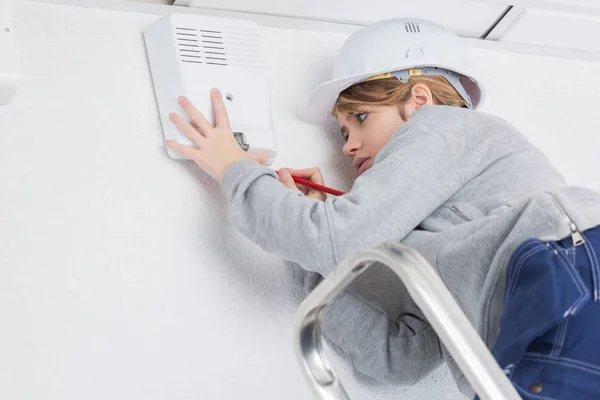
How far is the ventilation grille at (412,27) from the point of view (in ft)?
5.01

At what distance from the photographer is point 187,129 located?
141cm

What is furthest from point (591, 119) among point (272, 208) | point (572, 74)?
point (272, 208)

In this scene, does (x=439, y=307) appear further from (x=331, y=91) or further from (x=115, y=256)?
(x=331, y=91)

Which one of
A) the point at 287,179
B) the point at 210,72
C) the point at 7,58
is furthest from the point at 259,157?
the point at 7,58

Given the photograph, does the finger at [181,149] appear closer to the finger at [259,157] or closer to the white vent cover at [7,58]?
the finger at [259,157]

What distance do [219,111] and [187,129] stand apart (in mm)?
64

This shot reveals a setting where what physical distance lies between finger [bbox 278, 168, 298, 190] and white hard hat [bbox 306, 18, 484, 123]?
0.53 feet

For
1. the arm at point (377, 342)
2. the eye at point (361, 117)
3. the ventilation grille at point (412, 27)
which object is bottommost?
the arm at point (377, 342)

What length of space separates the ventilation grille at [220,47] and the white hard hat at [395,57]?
0.13m

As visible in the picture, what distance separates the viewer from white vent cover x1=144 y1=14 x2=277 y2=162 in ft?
4.72

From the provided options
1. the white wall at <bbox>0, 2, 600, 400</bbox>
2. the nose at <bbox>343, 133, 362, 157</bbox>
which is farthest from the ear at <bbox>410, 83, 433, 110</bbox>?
the white wall at <bbox>0, 2, 600, 400</bbox>

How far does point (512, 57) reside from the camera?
1867 millimetres

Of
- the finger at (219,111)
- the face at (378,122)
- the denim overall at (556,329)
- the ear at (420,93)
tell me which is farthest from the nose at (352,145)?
the denim overall at (556,329)

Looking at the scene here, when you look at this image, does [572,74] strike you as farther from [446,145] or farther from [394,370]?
[394,370]
